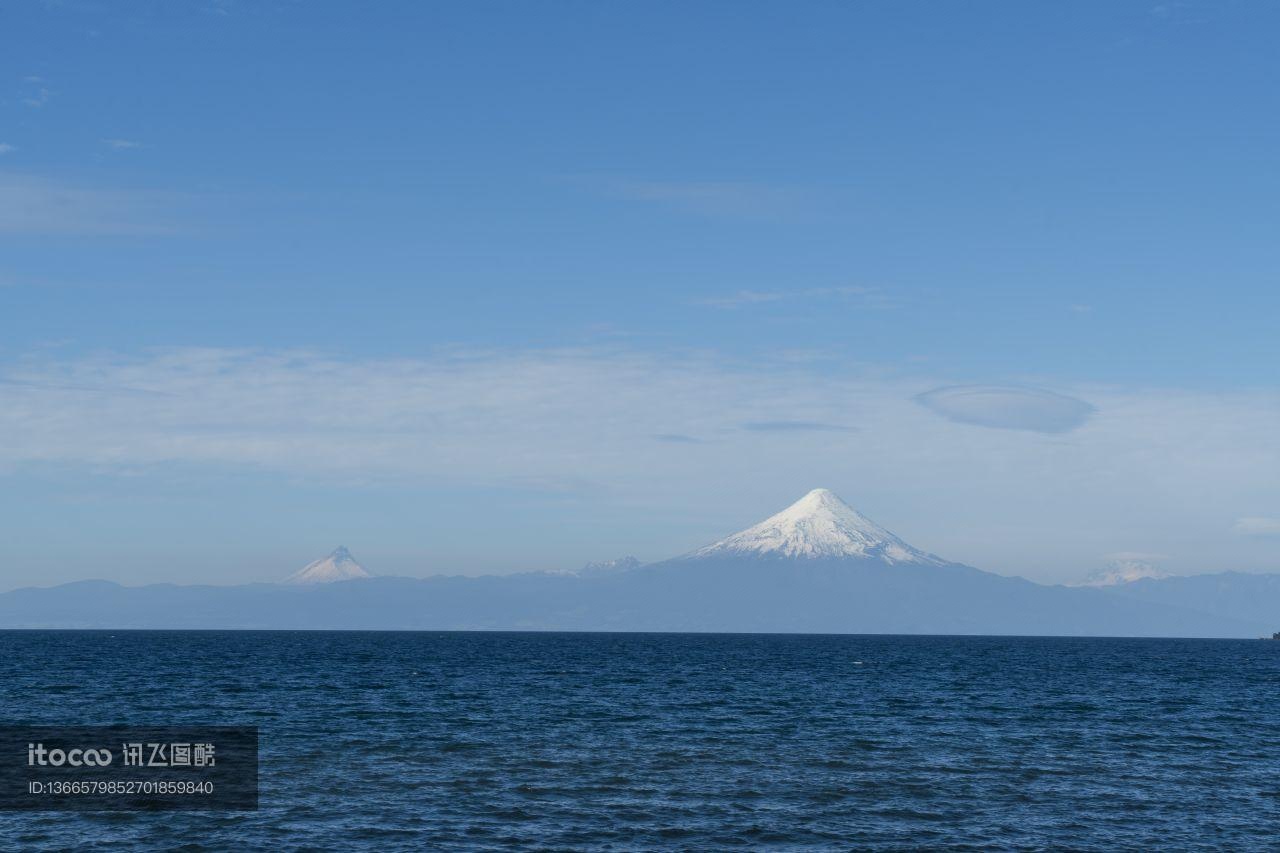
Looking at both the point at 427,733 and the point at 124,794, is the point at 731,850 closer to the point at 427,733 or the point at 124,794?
the point at 124,794

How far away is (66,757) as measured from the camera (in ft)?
177

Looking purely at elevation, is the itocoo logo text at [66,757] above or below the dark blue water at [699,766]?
above

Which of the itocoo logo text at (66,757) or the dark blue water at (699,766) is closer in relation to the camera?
the dark blue water at (699,766)

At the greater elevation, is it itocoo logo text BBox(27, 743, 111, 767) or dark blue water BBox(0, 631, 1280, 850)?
itocoo logo text BBox(27, 743, 111, 767)

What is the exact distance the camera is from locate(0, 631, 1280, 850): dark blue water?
40562 millimetres

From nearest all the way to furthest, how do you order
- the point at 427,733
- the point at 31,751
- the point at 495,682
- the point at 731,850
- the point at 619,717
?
A: the point at 731,850 → the point at 31,751 → the point at 427,733 → the point at 619,717 → the point at 495,682

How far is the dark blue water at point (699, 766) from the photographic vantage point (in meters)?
40.6

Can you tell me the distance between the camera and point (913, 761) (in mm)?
56250

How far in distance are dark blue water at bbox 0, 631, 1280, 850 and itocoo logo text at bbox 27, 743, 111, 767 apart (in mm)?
7022

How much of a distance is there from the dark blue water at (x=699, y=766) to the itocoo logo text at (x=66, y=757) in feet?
23.0

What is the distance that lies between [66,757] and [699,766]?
27923 mm

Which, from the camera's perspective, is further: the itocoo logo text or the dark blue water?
the itocoo logo text

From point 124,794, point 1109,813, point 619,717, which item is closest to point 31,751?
point 124,794

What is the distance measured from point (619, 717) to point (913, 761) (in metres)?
22.9
